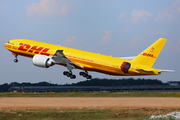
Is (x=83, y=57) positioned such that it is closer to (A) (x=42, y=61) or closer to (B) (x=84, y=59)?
(B) (x=84, y=59)

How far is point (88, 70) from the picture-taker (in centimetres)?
5856

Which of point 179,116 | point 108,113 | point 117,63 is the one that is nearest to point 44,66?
point 117,63

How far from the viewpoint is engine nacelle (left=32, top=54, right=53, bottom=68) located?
56787mm

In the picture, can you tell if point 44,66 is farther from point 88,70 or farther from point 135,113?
point 135,113

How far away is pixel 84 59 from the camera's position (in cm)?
5684

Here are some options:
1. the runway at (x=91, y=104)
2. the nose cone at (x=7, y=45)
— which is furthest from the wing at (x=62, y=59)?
the nose cone at (x=7, y=45)

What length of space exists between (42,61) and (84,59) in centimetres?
780

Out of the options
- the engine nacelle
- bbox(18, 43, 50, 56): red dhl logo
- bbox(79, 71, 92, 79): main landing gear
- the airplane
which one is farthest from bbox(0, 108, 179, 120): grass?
bbox(79, 71, 92, 79): main landing gear

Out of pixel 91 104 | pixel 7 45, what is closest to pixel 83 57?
pixel 91 104

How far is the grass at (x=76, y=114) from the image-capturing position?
34.9m

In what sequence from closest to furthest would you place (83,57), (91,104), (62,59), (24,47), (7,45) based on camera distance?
1. (91,104)
2. (83,57)
3. (62,59)
4. (24,47)
5. (7,45)

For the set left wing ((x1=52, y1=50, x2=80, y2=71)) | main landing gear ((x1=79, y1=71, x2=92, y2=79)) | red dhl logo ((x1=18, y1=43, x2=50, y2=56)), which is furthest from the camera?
main landing gear ((x1=79, y1=71, x2=92, y2=79))

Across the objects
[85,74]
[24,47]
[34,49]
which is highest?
[24,47]

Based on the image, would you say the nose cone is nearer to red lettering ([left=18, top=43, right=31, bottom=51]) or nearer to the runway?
red lettering ([left=18, top=43, right=31, bottom=51])
